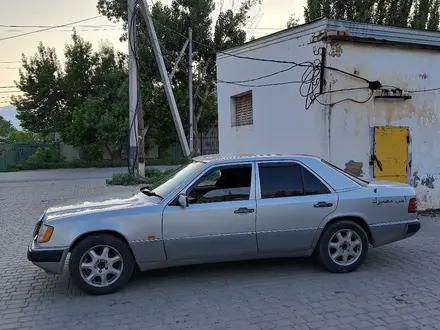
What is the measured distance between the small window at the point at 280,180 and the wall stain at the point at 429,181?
17.8 ft

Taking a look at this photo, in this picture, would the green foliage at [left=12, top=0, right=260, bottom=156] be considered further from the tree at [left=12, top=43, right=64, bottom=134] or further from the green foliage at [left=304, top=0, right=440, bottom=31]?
the green foliage at [left=304, top=0, right=440, bottom=31]

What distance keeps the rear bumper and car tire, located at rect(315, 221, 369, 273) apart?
172 millimetres

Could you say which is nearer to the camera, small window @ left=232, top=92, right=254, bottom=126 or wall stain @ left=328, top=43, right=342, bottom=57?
wall stain @ left=328, top=43, right=342, bottom=57

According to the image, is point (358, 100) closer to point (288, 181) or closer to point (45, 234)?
point (288, 181)

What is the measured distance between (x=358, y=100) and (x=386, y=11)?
18.0m

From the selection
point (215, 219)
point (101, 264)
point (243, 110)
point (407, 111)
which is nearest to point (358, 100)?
point (407, 111)

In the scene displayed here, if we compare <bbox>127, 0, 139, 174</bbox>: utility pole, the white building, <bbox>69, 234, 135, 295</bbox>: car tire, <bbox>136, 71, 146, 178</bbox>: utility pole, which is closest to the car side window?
<bbox>69, 234, 135, 295</bbox>: car tire

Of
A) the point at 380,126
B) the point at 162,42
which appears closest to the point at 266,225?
the point at 380,126

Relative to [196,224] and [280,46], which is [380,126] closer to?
A: [280,46]

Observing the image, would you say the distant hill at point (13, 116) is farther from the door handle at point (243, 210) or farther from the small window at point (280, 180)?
the door handle at point (243, 210)

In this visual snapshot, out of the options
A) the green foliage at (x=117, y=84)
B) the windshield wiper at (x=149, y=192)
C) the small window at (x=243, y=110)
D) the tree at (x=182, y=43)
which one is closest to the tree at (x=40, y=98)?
the green foliage at (x=117, y=84)

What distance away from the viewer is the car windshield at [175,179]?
502 cm

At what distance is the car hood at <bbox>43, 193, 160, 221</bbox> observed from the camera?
471 centimetres

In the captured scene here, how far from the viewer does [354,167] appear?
8.65 meters
